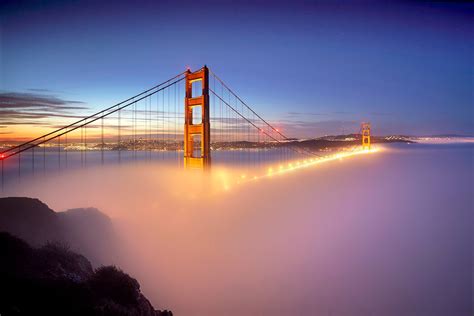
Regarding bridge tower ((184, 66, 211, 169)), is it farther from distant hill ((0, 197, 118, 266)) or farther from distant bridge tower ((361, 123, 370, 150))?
distant bridge tower ((361, 123, 370, 150))

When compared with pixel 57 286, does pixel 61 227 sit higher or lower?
lower

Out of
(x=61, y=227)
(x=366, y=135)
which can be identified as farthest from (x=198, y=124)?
(x=366, y=135)

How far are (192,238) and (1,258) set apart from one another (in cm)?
2873

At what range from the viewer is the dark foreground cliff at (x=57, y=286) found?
6.12m

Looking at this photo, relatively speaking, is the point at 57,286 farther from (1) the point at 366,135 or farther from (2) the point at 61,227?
(1) the point at 366,135

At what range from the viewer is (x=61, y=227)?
1802 centimetres

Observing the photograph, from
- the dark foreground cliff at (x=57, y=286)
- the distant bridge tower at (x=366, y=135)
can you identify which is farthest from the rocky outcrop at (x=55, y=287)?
the distant bridge tower at (x=366, y=135)

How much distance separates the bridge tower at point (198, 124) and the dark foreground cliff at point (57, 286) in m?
8.72

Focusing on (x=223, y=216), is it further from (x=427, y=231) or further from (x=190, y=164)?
(x=427, y=231)

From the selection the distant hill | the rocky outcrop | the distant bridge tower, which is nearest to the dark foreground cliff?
the rocky outcrop

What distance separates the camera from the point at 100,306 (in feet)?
23.4

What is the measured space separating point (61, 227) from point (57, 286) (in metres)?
12.4

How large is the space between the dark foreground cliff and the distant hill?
5.16 metres

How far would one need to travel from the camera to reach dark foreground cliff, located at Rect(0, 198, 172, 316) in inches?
241
